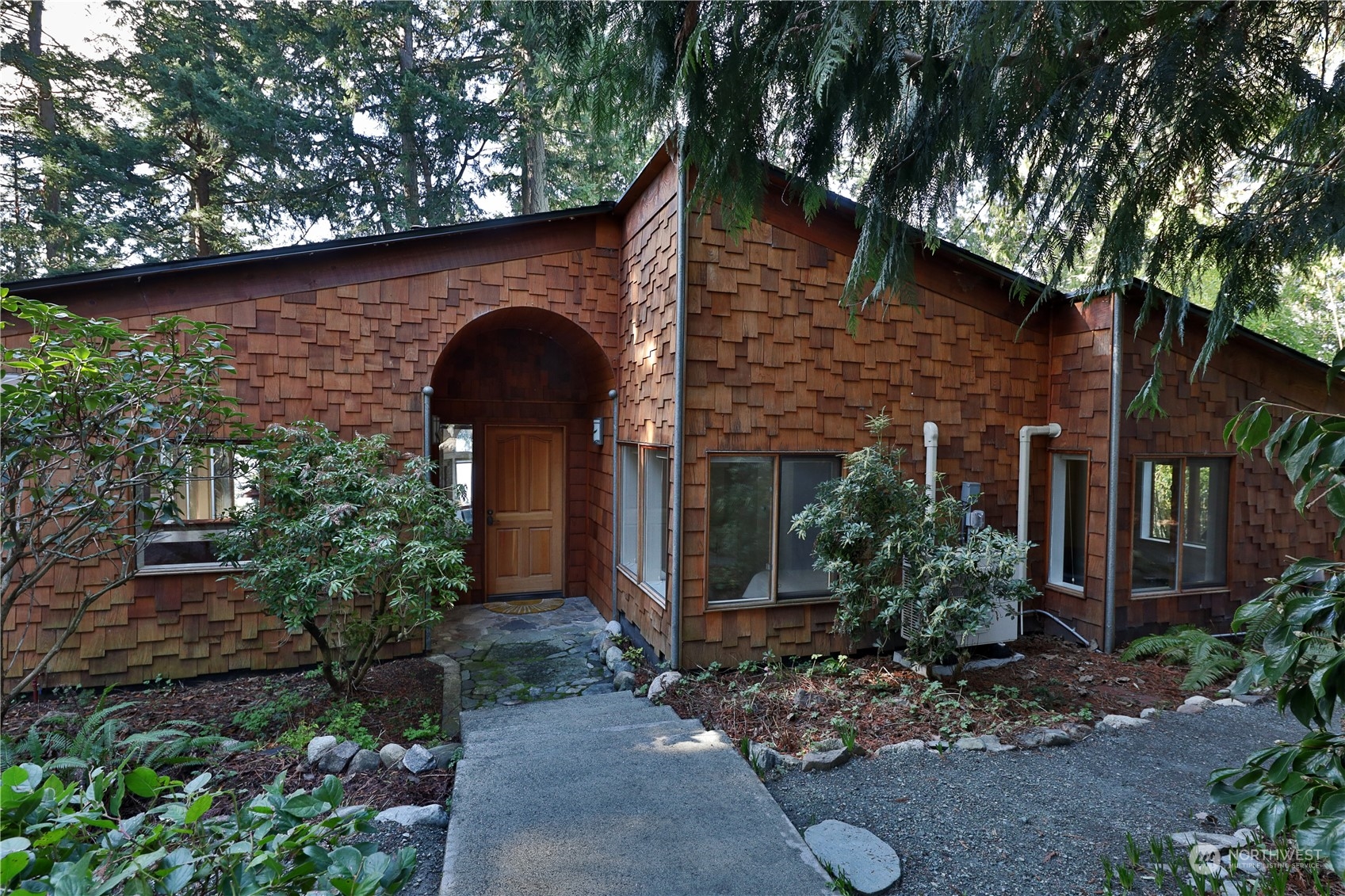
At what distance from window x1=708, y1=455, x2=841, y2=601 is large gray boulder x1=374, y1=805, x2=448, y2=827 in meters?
2.49

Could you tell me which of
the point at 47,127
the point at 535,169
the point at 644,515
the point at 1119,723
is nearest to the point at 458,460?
the point at 644,515

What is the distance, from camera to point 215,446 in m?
4.44

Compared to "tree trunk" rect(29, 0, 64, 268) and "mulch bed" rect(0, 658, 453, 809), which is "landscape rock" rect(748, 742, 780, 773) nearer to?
"mulch bed" rect(0, 658, 453, 809)

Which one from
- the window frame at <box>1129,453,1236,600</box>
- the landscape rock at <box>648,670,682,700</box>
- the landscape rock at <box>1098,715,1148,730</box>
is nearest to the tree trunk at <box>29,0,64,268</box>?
the landscape rock at <box>648,670,682,700</box>

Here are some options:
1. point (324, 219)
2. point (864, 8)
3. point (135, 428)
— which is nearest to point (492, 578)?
point (135, 428)

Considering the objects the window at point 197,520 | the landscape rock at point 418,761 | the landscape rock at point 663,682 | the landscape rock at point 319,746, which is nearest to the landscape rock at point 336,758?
the landscape rock at point 319,746

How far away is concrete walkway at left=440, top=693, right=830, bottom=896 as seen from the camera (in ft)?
7.89

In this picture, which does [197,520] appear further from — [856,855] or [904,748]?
[904,748]

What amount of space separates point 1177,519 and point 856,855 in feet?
17.3

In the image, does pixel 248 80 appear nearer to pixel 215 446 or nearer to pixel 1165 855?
pixel 215 446

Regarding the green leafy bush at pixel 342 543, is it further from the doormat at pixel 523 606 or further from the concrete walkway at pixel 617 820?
the doormat at pixel 523 606

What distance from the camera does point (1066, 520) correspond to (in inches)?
239

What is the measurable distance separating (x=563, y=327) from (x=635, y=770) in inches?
171

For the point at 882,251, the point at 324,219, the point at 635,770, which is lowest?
the point at 635,770
